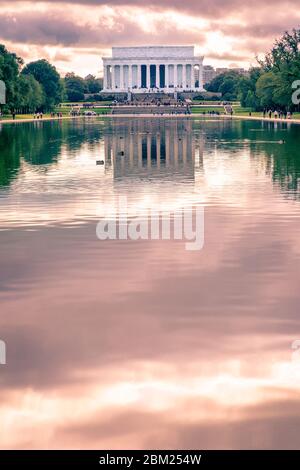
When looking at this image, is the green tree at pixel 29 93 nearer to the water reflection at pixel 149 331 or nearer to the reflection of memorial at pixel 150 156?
the reflection of memorial at pixel 150 156

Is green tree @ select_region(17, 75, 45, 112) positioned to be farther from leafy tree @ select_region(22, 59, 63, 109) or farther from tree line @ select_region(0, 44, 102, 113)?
leafy tree @ select_region(22, 59, 63, 109)

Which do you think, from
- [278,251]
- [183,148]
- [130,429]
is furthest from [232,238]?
[183,148]

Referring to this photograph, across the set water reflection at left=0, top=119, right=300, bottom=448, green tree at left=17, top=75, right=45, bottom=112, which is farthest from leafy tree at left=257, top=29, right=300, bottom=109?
water reflection at left=0, top=119, right=300, bottom=448

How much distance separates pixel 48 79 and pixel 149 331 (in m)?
171

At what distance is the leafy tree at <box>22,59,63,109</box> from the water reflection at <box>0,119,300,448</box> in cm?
15188

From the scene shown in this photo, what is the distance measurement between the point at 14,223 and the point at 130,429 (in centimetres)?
1713

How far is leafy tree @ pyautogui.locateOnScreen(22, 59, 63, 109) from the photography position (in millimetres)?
179750

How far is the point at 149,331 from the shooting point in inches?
576

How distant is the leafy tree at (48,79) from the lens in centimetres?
17975

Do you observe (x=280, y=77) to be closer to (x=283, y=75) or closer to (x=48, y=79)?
(x=283, y=75)

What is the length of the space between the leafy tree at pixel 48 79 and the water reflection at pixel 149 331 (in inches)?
5979

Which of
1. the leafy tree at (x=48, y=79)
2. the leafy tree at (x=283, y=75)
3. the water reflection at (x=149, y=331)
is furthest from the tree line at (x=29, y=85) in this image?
the water reflection at (x=149, y=331)

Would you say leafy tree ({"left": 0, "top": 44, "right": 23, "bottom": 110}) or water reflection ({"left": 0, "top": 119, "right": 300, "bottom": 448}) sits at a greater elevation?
leafy tree ({"left": 0, "top": 44, "right": 23, "bottom": 110})
